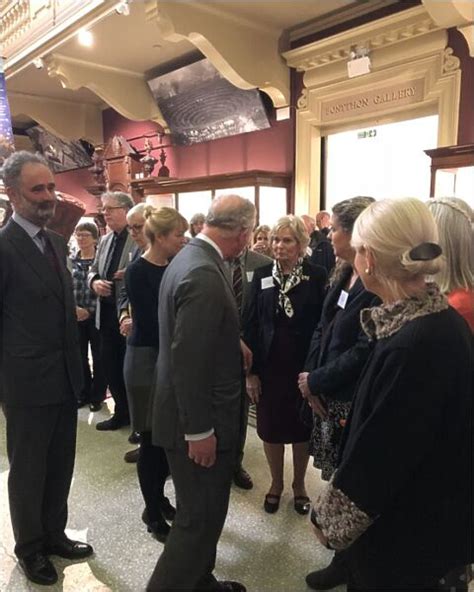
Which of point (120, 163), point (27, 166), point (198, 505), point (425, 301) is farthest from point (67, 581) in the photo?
point (120, 163)

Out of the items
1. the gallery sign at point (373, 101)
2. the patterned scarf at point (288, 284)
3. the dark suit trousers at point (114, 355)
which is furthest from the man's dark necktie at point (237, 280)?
the gallery sign at point (373, 101)

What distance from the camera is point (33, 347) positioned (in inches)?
69.2

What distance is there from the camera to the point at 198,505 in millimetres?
1487

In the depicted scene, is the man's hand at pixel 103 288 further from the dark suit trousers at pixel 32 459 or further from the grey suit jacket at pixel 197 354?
the grey suit jacket at pixel 197 354

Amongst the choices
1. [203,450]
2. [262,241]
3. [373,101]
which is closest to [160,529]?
[203,450]

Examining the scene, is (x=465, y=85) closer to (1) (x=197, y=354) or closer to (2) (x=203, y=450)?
(1) (x=197, y=354)

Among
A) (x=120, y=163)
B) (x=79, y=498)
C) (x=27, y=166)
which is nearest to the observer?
(x=27, y=166)

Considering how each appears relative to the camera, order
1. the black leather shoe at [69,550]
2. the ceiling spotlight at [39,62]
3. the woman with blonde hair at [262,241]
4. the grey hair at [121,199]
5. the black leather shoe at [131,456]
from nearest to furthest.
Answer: the black leather shoe at [69,550]
the black leather shoe at [131,456]
the grey hair at [121,199]
the woman with blonde hair at [262,241]
the ceiling spotlight at [39,62]

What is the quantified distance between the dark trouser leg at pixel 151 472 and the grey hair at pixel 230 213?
102 centimetres

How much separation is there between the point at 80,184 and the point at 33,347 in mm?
8321

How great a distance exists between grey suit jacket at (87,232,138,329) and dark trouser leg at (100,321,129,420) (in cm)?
14

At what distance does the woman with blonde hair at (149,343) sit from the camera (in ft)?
6.87

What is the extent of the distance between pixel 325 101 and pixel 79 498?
4.24 metres

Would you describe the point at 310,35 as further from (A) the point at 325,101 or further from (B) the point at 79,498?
(B) the point at 79,498
